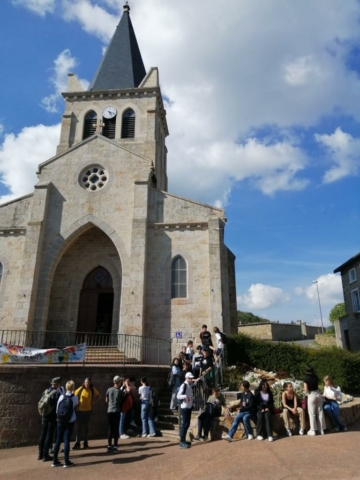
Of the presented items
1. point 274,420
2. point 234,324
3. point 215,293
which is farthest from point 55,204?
point 274,420

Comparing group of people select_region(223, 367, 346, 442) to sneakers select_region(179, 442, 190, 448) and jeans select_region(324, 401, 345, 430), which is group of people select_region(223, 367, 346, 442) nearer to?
jeans select_region(324, 401, 345, 430)

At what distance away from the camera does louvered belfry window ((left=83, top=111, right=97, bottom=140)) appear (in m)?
25.0

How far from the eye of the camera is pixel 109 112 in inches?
999

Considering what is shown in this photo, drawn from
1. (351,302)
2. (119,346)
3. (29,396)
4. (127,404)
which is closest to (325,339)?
(351,302)

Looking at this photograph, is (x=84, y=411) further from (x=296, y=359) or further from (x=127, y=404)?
(x=296, y=359)

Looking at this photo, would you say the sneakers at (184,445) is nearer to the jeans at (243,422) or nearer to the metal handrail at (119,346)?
the jeans at (243,422)

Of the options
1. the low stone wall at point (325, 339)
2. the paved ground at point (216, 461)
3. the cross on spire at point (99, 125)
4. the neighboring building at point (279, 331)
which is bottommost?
the paved ground at point (216, 461)

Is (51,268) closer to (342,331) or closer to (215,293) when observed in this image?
(215,293)

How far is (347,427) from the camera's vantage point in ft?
30.9

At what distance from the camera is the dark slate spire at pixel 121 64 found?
88.1ft

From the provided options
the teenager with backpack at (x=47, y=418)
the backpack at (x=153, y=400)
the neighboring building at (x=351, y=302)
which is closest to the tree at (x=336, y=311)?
the neighboring building at (x=351, y=302)

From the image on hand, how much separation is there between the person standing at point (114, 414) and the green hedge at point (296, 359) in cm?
658

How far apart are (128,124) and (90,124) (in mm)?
2781

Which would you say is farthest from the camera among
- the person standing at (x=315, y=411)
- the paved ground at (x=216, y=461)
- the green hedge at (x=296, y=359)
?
the green hedge at (x=296, y=359)
